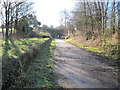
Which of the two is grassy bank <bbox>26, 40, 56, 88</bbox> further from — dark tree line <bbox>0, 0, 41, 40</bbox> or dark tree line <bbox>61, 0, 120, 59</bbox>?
dark tree line <bbox>0, 0, 41, 40</bbox>

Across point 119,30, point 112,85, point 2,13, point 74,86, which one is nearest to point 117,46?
point 119,30

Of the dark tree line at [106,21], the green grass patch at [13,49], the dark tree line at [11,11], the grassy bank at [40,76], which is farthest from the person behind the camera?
the dark tree line at [11,11]

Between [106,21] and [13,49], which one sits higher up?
[106,21]

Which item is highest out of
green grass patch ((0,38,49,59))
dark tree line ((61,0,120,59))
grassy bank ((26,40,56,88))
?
dark tree line ((61,0,120,59))

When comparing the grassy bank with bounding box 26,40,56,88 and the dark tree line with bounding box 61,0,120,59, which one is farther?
the dark tree line with bounding box 61,0,120,59

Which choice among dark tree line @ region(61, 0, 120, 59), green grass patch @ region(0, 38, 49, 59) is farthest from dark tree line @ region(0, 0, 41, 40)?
dark tree line @ region(61, 0, 120, 59)

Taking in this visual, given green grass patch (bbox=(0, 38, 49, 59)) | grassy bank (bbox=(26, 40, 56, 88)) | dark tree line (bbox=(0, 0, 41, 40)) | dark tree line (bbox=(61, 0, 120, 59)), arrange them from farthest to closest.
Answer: dark tree line (bbox=(0, 0, 41, 40))
dark tree line (bbox=(61, 0, 120, 59))
green grass patch (bbox=(0, 38, 49, 59))
grassy bank (bbox=(26, 40, 56, 88))

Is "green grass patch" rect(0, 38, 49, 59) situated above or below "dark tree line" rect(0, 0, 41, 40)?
below

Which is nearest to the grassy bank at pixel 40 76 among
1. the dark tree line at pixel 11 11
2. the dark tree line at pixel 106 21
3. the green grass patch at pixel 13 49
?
the green grass patch at pixel 13 49

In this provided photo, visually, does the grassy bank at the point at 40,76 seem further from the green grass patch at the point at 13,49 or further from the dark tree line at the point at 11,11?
the dark tree line at the point at 11,11

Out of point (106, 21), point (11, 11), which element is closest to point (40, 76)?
point (106, 21)

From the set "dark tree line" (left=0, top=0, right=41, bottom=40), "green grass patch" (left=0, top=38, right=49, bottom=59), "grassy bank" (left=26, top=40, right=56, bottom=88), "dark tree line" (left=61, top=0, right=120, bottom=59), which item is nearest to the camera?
"grassy bank" (left=26, top=40, right=56, bottom=88)

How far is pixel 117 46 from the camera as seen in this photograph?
7.61 metres

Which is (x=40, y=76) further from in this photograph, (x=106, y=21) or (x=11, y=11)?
(x=11, y=11)
